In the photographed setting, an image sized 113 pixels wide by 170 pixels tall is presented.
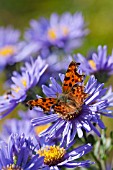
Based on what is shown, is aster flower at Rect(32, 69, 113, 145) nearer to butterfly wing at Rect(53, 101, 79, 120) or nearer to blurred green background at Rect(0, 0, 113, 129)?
butterfly wing at Rect(53, 101, 79, 120)

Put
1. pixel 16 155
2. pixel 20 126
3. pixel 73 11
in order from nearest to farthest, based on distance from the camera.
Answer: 1. pixel 16 155
2. pixel 20 126
3. pixel 73 11

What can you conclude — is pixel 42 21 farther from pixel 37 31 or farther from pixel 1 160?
pixel 1 160

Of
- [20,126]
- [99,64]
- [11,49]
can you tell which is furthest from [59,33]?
[99,64]

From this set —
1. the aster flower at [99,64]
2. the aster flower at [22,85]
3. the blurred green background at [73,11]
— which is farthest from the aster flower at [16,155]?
the blurred green background at [73,11]

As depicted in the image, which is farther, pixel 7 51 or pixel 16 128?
pixel 7 51

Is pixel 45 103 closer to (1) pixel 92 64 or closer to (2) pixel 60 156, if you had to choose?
(2) pixel 60 156

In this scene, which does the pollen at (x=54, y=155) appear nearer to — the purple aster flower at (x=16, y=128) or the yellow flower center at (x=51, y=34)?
the purple aster flower at (x=16, y=128)
